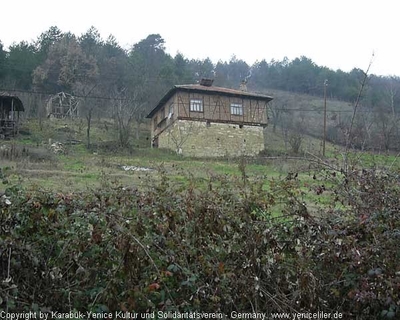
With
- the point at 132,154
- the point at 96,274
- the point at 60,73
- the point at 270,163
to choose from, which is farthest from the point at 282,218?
the point at 60,73

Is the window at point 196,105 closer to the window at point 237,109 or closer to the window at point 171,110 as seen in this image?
the window at point 171,110

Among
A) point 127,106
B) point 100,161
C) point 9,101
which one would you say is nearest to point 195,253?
point 100,161

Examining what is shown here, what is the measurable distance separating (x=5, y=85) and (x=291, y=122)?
28.4 m

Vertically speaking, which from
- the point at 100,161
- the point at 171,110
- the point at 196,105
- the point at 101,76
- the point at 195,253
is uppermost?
the point at 101,76

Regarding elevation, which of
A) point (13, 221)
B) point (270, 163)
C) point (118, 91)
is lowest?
point (270, 163)

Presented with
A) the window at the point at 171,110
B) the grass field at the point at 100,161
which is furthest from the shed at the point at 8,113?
the window at the point at 171,110

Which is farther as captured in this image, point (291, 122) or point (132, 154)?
point (291, 122)

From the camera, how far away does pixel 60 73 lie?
43.0m

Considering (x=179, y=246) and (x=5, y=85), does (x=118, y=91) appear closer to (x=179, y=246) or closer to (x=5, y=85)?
(x=5, y=85)

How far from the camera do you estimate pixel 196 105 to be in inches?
1247

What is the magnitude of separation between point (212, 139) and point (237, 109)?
3133 mm

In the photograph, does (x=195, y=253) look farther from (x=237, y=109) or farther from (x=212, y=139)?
(x=237, y=109)

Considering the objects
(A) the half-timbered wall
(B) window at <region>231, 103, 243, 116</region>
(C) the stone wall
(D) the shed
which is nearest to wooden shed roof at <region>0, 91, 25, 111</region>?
(D) the shed

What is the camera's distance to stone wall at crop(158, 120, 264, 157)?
30656 mm
